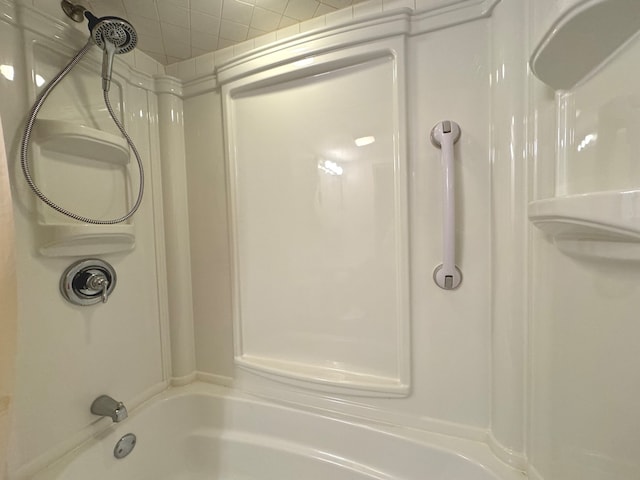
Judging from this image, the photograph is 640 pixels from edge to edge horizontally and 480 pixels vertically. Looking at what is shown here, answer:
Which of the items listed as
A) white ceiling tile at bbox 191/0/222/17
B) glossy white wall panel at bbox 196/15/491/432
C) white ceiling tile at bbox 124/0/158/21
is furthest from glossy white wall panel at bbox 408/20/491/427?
white ceiling tile at bbox 124/0/158/21

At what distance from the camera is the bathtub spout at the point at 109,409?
0.99 m

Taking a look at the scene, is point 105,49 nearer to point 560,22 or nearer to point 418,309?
point 560,22

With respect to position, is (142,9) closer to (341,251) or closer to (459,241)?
(341,251)

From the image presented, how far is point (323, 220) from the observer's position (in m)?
1.12

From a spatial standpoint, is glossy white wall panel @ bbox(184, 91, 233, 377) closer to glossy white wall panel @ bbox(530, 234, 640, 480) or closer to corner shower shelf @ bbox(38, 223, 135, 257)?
corner shower shelf @ bbox(38, 223, 135, 257)

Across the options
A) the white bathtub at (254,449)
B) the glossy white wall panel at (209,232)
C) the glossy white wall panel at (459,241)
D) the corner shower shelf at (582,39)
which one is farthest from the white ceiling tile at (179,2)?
the white bathtub at (254,449)

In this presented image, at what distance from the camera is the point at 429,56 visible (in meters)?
0.95

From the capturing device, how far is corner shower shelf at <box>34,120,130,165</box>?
0.87 meters

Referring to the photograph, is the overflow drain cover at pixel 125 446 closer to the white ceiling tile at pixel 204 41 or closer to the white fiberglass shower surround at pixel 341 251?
the white fiberglass shower surround at pixel 341 251

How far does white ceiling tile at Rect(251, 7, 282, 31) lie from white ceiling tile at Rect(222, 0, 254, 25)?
0.8 inches

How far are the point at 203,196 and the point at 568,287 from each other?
4.32 feet

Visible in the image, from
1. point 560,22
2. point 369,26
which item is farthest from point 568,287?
point 369,26

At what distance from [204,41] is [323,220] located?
2.91 ft

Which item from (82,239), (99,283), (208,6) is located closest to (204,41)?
(208,6)
